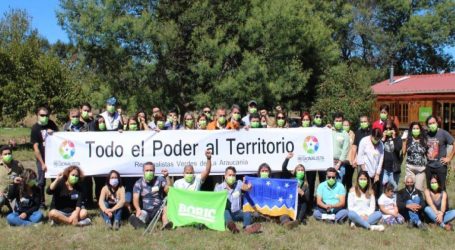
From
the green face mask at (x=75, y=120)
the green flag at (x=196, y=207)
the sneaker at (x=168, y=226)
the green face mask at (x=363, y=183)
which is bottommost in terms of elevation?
the sneaker at (x=168, y=226)

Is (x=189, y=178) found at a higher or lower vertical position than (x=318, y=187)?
higher

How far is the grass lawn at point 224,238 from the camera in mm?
7422

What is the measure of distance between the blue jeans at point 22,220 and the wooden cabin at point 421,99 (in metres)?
24.3

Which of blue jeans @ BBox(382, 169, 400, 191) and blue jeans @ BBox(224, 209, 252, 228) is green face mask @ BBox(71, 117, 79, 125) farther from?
blue jeans @ BBox(382, 169, 400, 191)

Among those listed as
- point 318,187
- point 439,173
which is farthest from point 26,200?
point 439,173

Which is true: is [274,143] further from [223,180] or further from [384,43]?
[384,43]

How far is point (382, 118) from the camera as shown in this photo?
32.8 ft

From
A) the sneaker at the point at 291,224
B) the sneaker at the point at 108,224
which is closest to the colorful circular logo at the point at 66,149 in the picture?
the sneaker at the point at 108,224

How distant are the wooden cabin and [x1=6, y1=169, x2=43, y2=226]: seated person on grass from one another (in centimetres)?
2419

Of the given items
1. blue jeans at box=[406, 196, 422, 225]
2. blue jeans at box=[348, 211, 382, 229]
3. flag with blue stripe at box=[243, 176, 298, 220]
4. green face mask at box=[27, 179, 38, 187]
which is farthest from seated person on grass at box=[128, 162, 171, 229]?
blue jeans at box=[406, 196, 422, 225]

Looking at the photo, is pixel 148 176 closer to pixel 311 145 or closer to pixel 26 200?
pixel 26 200

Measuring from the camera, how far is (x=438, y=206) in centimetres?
866

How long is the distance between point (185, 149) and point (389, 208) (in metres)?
3.84

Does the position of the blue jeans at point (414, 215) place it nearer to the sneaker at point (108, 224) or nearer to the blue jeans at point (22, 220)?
the sneaker at point (108, 224)
